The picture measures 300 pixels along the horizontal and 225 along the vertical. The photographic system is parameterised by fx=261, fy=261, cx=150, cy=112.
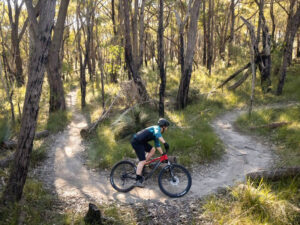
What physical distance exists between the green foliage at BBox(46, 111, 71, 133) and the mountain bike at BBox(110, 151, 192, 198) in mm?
5444

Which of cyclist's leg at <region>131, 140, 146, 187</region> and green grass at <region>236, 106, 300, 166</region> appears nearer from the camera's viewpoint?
cyclist's leg at <region>131, 140, 146, 187</region>

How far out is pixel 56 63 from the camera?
13.0 m

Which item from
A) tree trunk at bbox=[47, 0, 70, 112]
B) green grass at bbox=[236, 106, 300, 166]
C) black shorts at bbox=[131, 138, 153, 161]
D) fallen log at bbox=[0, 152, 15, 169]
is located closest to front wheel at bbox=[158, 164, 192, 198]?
black shorts at bbox=[131, 138, 153, 161]

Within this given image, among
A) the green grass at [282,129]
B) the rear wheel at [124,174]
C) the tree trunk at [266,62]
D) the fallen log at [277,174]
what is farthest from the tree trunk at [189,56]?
the fallen log at [277,174]

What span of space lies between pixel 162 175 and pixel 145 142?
2.91ft

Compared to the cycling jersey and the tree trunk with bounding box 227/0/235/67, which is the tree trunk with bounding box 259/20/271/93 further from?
the cycling jersey

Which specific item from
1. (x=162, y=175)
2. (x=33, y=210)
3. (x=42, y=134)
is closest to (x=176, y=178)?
(x=162, y=175)

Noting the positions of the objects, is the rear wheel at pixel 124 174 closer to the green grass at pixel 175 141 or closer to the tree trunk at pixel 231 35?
the green grass at pixel 175 141

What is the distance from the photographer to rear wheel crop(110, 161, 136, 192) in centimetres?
625

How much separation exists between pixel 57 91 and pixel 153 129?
29.8ft

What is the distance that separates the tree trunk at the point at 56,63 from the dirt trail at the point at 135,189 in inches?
148

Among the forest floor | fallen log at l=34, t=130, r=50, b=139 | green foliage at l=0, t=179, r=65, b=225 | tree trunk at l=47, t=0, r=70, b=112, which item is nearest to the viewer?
green foliage at l=0, t=179, r=65, b=225

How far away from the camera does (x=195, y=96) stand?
1406cm

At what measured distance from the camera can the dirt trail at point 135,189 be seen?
609 cm
